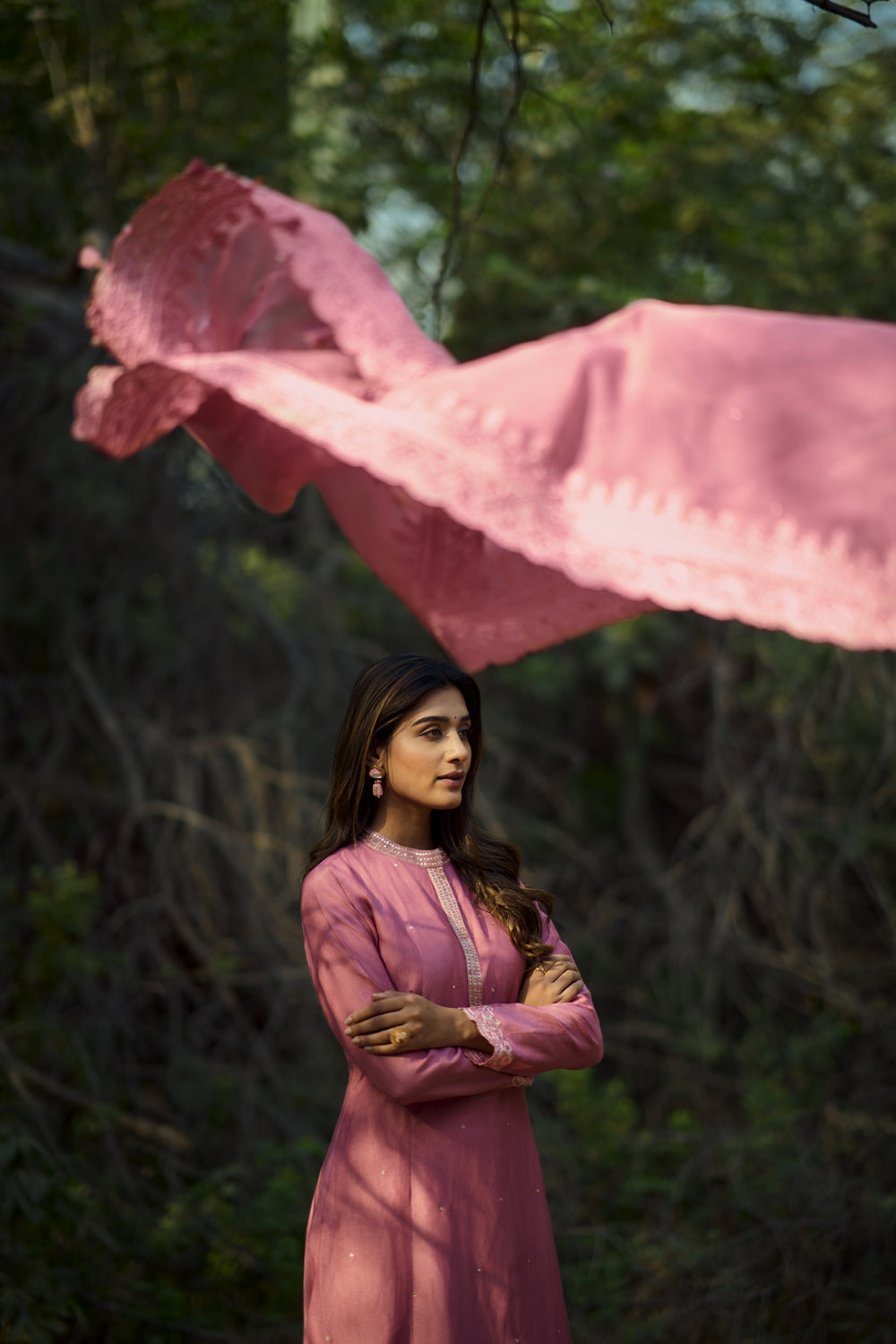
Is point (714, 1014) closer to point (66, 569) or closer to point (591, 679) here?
point (591, 679)

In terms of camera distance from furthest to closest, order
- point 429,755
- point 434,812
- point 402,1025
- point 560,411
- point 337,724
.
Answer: point 337,724
point 434,812
point 429,755
point 402,1025
point 560,411

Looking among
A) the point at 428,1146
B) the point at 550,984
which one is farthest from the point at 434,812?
the point at 428,1146

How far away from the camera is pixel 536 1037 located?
1.53 metres

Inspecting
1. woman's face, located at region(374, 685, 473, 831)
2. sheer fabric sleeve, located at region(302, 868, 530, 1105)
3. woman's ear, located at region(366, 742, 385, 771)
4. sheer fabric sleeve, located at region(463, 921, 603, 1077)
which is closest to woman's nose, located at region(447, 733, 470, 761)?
woman's face, located at region(374, 685, 473, 831)

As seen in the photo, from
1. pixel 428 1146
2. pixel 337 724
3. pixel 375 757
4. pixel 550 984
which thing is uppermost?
pixel 375 757

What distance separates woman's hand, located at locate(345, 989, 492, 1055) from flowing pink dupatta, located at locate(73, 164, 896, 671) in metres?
0.61

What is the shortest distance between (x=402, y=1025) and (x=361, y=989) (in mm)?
89

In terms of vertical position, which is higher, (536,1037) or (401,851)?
(401,851)

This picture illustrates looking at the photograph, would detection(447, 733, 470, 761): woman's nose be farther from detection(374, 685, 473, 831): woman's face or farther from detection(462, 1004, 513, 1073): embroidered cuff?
detection(462, 1004, 513, 1073): embroidered cuff

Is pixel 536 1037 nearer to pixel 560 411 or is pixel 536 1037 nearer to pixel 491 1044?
pixel 491 1044

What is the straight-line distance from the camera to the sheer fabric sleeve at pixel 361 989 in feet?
4.79

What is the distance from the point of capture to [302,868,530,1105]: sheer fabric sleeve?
1460mm

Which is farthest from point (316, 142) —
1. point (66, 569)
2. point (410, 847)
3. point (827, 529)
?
point (827, 529)

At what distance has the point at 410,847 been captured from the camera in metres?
1.69
